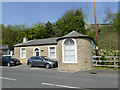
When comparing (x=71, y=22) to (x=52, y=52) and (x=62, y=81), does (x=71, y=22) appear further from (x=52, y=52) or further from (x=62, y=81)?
(x=62, y=81)

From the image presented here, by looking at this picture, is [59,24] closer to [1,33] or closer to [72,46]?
[1,33]

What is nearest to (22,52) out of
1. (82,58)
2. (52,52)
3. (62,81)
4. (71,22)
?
(52,52)

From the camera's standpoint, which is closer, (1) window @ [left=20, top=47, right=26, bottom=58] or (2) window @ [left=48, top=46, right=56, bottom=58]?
(2) window @ [left=48, top=46, right=56, bottom=58]

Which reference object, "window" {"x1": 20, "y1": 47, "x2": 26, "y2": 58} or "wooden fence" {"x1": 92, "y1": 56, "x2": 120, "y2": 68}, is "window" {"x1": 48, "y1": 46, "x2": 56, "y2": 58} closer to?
"window" {"x1": 20, "y1": 47, "x2": 26, "y2": 58}

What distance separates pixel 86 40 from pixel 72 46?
1.80 meters

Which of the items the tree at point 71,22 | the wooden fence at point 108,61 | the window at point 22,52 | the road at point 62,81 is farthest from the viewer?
the tree at point 71,22

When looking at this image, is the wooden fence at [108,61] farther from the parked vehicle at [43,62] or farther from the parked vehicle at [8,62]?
the parked vehicle at [8,62]

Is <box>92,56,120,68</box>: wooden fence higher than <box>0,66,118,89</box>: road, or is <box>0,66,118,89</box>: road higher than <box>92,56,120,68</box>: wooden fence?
<box>92,56,120,68</box>: wooden fence

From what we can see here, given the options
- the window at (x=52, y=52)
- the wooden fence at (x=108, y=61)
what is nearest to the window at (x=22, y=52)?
the window at (x=52, y=52)

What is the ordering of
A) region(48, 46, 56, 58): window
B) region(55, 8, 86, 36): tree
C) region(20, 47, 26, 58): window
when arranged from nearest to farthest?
region(48, 46, 56, 58): window < region(20, 47, 26, 58): window < region(55, 8, 86, 36): tree

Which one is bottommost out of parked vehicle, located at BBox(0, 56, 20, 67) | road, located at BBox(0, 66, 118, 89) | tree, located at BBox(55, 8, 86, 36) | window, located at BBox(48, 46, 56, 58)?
road, located at BBox(0, 66, 118, 89)

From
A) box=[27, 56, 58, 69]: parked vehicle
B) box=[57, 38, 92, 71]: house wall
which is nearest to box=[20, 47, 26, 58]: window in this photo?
box=[27, 56, 58, 69]: parked vehicle

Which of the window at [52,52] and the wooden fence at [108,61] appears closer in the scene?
the wooden fence at [108,61]

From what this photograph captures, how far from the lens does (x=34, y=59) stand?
54.0 ft
